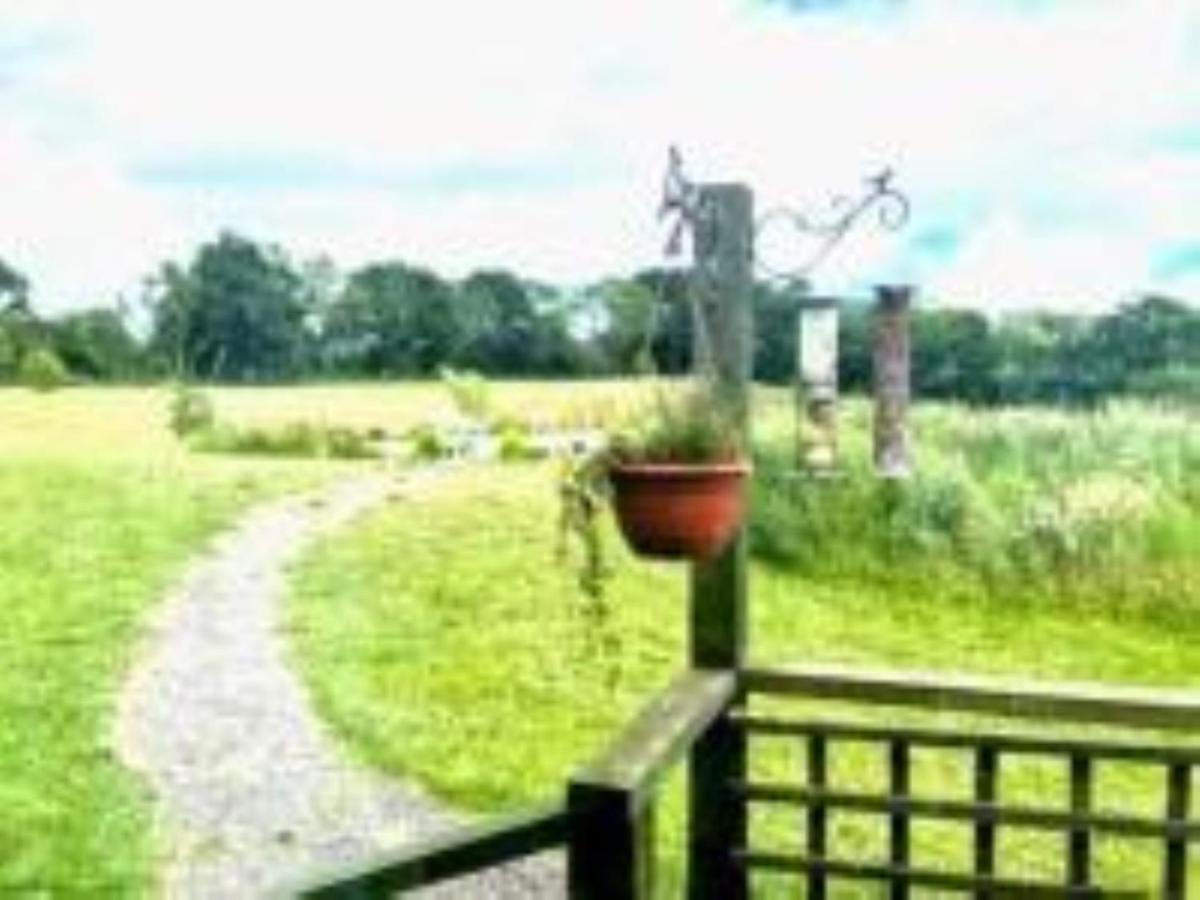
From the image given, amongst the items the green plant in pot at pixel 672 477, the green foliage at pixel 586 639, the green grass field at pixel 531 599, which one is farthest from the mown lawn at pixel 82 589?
the green plant in pot at pixel 672 477

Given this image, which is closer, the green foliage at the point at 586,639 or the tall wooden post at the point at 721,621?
the tall wooden post at the point at 721,621

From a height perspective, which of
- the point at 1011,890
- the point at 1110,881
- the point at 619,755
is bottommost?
the point at 1110,881

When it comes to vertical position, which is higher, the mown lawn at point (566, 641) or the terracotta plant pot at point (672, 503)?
the terracotta plant pot at point (672, 503)

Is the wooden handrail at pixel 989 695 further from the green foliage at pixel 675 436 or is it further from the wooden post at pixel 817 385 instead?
the wooden post at pixel 817 385

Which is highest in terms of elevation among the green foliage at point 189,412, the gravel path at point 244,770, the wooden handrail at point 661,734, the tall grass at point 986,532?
the green foliage at point 189,412

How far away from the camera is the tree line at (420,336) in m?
13.7

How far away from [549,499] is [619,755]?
10660 millimetres

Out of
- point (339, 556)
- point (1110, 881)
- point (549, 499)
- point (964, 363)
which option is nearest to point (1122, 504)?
point (964, 363)

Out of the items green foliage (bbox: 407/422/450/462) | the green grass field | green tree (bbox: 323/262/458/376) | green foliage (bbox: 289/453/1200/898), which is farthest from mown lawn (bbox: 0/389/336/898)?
green foliage (bbox: 407/422/450/462)

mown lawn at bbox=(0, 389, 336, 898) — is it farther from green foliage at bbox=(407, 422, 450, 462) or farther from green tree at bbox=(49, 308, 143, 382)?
green foliage at bbox=(407, 422, 450, 462)

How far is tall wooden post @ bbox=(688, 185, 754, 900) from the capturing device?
488 centimetres

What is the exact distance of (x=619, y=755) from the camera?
4.37 metres

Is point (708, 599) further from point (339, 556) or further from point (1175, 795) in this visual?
point (339, 556)

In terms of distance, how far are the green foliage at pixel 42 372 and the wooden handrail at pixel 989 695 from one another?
16.4 meters
